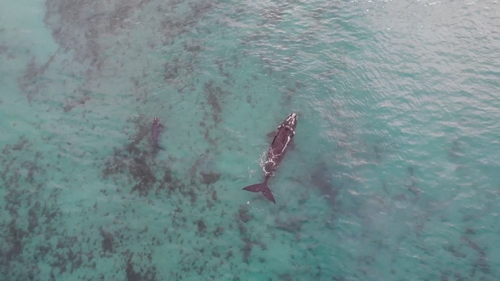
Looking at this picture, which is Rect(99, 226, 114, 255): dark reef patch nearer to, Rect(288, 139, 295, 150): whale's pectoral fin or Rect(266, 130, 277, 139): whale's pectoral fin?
Rect(266, 130, 277, 139): whale's pectoral fin

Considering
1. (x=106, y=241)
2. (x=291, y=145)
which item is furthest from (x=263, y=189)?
(x=106, y=241)

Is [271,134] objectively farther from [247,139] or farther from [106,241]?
[106,241]

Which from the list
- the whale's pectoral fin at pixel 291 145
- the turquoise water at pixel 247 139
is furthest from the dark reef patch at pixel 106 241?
the whale's pectoral fin at pixel 291 145

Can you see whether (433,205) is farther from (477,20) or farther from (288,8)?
(288,8)

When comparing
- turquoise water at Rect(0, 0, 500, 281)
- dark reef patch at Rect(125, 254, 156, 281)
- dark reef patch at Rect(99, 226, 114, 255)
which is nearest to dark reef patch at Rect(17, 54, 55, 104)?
turquoise water at Rect(0, 0, 500, 281)

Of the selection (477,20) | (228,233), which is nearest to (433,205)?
(228,233)

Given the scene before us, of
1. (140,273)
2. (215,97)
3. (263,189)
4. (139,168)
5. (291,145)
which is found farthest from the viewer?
(215,97)
